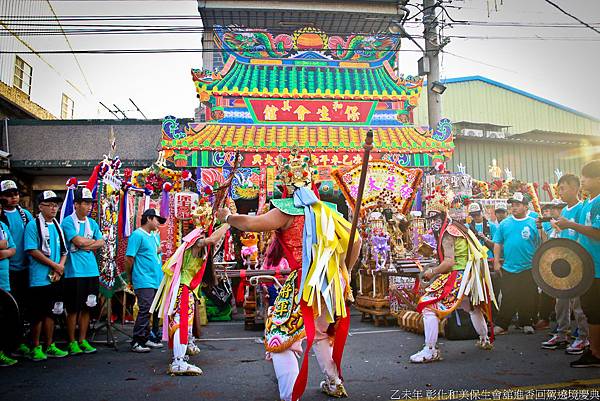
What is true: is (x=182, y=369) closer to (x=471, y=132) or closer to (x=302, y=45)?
(x=302, y=45)

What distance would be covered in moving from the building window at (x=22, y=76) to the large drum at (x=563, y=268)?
50.5ft

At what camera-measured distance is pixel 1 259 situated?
15.9 feet

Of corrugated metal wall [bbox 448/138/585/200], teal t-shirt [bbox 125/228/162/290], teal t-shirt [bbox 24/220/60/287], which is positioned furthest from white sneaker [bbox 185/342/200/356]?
corrugated metal wall [bbox 448/138/585/200]

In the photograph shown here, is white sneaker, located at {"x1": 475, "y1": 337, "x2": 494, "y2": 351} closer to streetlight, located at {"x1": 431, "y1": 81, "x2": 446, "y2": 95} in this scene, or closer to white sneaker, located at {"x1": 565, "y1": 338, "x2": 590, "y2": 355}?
white sneaker, located at {"x1": 565, "y1": 338, "x2": 590, "y2": 355}

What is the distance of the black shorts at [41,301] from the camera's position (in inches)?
206

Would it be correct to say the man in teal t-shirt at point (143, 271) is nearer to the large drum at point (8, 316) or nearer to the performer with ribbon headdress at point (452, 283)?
the large drum at point (8, 316)

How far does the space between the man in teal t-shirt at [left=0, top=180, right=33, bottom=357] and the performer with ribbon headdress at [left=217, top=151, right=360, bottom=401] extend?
3.25 metres

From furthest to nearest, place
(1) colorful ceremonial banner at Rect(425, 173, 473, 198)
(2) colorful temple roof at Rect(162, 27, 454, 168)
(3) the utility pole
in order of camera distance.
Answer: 1. (3) the utility pole
2. (2) colorful temple roof at Rect(162, 27, 454, 168)
3. (1) colorful ceremonial banner at Rect(425, 173, 473, 198)

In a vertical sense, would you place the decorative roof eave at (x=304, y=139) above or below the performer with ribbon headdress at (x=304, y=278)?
above

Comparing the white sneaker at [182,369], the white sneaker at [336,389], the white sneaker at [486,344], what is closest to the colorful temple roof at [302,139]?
the white sneaker at [486,344]

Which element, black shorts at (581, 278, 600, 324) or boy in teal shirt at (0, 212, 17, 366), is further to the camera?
boy in teal shirt at (0, 212, 17, 366)

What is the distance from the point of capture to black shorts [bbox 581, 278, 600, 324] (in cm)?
434

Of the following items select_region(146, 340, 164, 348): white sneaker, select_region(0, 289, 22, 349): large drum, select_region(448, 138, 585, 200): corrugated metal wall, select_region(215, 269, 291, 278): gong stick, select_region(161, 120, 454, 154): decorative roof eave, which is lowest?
select_region(146, 340, 164, 348): white sneaker

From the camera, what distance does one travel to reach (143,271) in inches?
230
